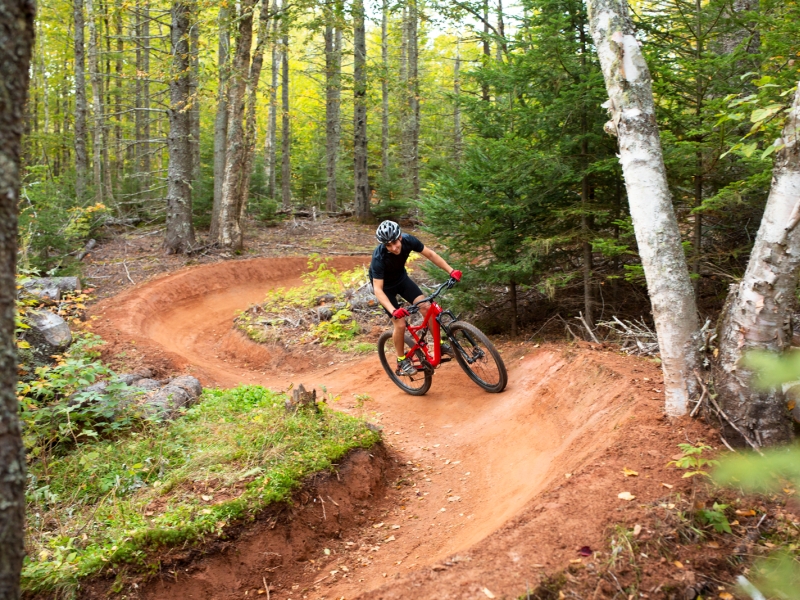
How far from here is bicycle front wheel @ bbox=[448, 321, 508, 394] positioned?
737cm

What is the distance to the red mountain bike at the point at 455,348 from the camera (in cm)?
741

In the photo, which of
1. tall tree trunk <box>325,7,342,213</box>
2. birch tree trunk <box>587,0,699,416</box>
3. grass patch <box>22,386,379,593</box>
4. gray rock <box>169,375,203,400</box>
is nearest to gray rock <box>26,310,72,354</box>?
gray rock <box>169,375,203,400</box>

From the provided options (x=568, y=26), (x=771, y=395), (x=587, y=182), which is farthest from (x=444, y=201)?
(x=771, y=395)

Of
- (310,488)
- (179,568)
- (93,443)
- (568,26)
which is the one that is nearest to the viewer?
(179,568)

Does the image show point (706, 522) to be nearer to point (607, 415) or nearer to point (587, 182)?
point (607, 415)

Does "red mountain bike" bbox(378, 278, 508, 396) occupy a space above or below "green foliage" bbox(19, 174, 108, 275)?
below

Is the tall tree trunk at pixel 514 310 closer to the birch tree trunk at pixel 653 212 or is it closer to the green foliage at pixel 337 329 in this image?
the green foliage at pixel 337 329

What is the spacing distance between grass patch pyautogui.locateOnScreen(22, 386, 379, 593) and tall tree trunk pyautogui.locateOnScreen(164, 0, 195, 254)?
1148 centimetres

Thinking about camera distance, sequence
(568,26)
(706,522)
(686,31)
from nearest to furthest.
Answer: (706,522) → (686,31) → (568,26)

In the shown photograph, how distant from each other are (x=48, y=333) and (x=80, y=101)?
1597 centimetres

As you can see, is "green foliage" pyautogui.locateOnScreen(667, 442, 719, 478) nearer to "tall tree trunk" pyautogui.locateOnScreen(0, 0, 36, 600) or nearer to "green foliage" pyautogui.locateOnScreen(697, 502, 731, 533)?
"green foliage" pyautogui.locateOnScreen(697, 502, 731, 533)

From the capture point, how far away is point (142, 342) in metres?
10.9

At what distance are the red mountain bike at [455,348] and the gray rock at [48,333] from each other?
517 centimetres

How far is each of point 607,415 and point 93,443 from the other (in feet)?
16.7
